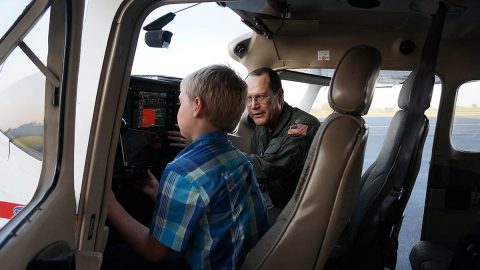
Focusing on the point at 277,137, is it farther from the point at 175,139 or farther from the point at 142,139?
the point at 142,139

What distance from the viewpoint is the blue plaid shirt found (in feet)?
4.13

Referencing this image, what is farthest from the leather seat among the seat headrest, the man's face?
the man's face

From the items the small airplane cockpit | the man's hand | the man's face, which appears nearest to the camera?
the small airplane cockpit

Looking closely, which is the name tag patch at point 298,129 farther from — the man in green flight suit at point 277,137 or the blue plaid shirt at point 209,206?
the blue plaid shirt at point 209,206

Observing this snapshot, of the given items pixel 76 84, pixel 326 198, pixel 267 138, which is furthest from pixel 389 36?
pixel 76 84

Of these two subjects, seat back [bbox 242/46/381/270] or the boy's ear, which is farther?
seat back [bbox 242/46/381/270]

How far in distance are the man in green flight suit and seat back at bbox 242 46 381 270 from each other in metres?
0.87

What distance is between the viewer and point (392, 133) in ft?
7.62

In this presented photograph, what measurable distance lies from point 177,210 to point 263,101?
1.50 metres

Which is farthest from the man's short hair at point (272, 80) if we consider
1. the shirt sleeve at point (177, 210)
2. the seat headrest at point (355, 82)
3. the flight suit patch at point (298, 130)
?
the shirt sleeve at point (177, 210)

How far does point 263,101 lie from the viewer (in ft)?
8.69

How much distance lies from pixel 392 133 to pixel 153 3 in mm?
1606

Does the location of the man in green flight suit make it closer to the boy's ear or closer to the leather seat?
the leather seat

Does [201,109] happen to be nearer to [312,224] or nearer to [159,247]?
[159,247]
